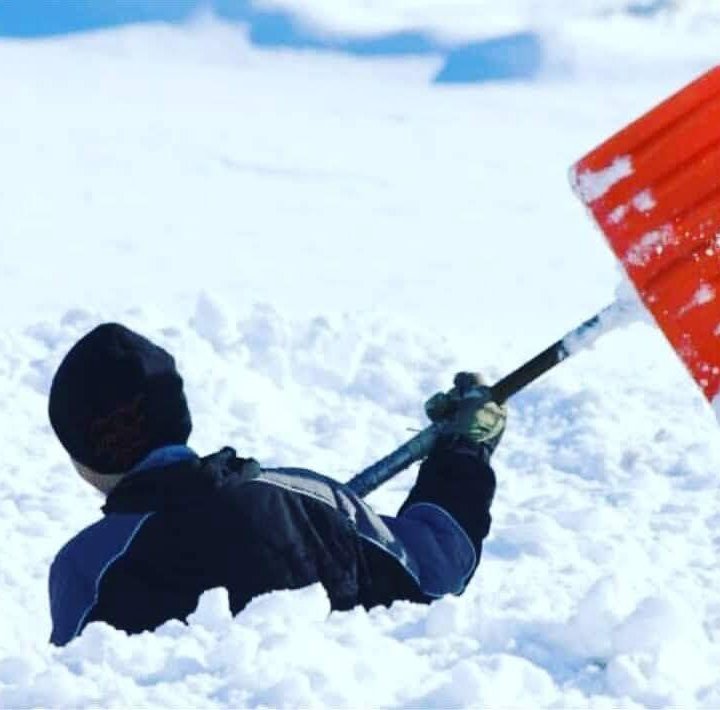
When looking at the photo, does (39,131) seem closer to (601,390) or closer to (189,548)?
(601,390)

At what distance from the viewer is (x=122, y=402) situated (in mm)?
2689

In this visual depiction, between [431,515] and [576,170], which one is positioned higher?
[576,170]

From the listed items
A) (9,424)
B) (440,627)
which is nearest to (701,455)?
(9,424)

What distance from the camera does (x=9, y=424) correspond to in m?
6.05

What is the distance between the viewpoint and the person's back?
8.45 ft

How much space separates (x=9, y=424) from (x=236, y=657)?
387 cm

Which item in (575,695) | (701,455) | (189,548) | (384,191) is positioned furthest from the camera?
(384,191)

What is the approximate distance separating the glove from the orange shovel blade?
0.41 metres

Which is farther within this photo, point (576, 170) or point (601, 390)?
point (601, 390)

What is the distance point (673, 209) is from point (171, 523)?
51.6 inches

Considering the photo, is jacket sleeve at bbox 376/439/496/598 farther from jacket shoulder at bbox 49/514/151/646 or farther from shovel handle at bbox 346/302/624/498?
jacket shoulder at bbox 49/514/151/646

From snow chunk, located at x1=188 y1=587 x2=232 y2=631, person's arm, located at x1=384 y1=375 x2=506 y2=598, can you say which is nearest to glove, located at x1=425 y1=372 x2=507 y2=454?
person's arm, located at x1=384 y1=375 x2=506 y2=598

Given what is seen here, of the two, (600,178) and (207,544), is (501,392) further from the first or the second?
(207,544)

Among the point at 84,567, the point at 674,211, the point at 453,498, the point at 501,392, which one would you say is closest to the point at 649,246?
the point at 674,211
